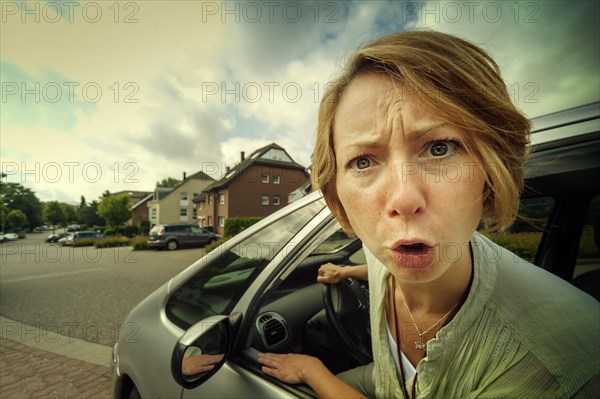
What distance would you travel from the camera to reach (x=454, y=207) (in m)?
0.71

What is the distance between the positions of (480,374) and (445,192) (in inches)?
22.2

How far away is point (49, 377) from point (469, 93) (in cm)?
574

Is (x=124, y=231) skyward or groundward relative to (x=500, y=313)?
groundward

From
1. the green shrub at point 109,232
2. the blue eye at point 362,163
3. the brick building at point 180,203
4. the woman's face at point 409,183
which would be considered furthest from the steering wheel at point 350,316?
the brick building at point 180,203

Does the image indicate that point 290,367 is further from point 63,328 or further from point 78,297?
point 78,297

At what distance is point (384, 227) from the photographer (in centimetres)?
74

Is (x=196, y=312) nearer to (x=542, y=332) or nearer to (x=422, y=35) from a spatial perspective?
(x=542, y=332)

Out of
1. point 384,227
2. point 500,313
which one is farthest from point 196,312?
point 500,313

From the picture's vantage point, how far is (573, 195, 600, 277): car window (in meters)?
1.81

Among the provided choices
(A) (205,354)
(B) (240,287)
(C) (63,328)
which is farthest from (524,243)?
(C) (63,328)

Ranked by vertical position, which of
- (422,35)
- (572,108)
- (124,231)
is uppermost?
(422,35)

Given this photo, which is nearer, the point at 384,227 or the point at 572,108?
the point at 384,227

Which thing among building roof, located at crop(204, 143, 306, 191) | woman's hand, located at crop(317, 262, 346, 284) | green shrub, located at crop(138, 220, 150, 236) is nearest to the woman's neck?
woman's hand, located at crop(317, 262, 346, 284)

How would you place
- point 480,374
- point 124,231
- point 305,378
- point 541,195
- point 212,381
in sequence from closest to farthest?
point 480,374 < point 305,378 < point 212,381 < point 541,195 < point 124,231
